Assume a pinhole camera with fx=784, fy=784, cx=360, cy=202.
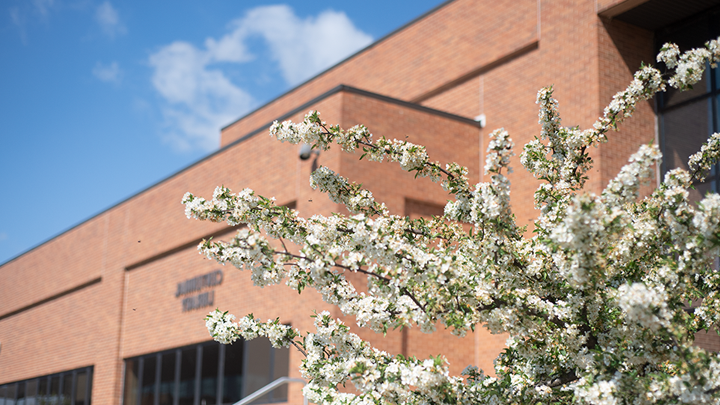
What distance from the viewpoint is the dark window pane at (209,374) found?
17.3 meters

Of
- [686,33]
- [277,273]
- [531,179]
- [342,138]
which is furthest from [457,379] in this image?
[686,33]

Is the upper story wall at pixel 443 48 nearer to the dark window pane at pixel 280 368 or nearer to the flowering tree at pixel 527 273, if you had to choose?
the dark window pane at pixel 280 368

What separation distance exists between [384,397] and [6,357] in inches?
1043

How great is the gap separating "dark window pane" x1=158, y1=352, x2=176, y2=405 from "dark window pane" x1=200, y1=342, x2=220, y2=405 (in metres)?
1.30

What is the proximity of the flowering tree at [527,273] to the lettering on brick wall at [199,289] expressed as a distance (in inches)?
438

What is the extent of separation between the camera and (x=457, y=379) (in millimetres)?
5762

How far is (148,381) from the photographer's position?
65.0ft

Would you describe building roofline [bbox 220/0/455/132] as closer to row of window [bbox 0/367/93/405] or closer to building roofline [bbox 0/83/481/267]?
building roofline [bbox 0/83/481/267]

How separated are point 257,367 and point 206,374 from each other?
6.97ft

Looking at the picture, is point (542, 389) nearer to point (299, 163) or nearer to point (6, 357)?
point (299, 163)

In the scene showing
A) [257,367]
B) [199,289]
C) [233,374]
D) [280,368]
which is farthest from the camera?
[199,289]

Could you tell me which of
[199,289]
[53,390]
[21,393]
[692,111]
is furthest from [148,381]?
[692,111]

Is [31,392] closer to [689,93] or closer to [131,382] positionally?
[131,382]

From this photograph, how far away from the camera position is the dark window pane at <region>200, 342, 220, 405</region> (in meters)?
17.3
